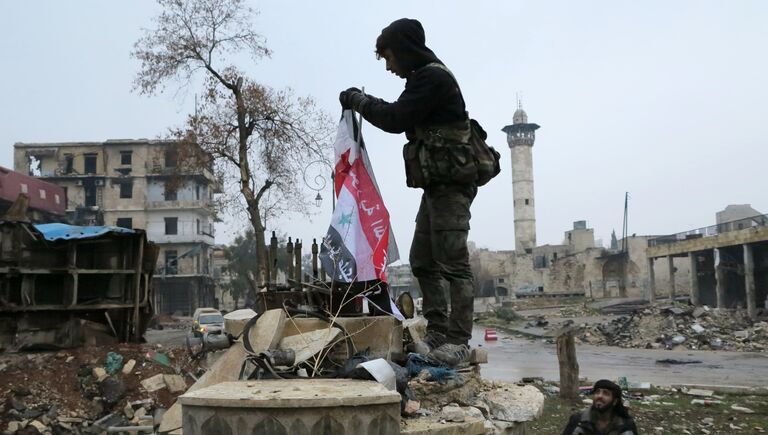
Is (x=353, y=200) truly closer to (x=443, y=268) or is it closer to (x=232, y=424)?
(x=443, y=268)

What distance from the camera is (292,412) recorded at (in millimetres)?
2521

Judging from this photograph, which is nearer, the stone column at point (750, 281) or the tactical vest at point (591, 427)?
the tactical vest at point (591, 427)

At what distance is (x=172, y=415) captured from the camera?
360 cm

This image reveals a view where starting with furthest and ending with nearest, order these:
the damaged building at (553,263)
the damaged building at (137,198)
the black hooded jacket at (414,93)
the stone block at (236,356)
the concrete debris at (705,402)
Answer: the damaged building at (553,263) < the damaged building at (137,198) < the concrete debris at (705,402) < the black hooded jacket at (414,93) < the stone block at (236,356)

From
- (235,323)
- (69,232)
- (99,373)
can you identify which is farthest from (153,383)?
(235,323)

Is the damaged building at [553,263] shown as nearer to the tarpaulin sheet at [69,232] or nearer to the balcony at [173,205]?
the balcony at [173,205]

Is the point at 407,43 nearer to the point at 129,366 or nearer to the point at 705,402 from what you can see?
the point at 705,402

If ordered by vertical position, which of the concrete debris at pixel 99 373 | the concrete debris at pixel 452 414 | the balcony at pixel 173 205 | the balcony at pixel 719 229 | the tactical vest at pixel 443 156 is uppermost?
the balcony at pixel 173 205

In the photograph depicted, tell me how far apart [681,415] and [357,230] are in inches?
356

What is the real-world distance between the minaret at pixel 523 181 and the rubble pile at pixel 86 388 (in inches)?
2648

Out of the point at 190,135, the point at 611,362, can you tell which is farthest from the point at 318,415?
the point at 190,135

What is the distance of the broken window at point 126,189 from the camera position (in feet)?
179

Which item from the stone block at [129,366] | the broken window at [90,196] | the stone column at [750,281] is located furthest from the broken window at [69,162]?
the stone column at [750,281]

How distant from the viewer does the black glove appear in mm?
4136
